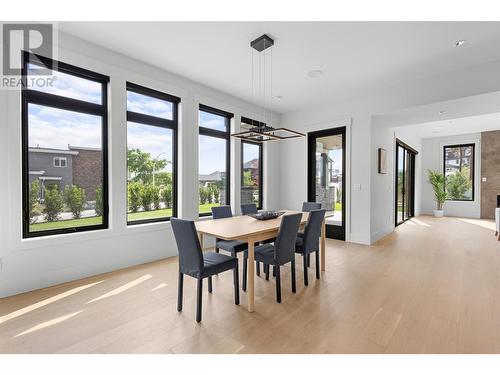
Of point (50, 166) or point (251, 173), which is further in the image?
point (251, 173)

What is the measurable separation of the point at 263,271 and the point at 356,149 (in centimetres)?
311

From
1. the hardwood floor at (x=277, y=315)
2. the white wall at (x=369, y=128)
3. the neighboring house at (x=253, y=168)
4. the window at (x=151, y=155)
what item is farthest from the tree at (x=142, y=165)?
the white wall at (x=369, y=128)

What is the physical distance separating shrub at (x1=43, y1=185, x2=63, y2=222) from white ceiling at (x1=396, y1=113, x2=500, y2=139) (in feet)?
23.4

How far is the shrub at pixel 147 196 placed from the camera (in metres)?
3.72

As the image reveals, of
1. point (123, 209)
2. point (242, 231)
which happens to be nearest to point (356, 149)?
point (242, 231)

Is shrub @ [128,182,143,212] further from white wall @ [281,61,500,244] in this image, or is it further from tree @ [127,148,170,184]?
white wall @ [281,61,500,244]

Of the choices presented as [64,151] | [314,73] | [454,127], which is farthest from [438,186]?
[64,151]

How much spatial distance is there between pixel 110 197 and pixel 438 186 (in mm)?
9648

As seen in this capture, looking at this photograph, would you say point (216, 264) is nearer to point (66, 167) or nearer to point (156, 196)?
point (156, 196)

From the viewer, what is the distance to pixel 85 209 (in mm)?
3146

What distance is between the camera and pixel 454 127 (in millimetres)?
7215

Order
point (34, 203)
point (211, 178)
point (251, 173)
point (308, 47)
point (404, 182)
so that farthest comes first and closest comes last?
point (404, 182), point (251, 173), point (211, 178), point (308, 47), point (34, 203)

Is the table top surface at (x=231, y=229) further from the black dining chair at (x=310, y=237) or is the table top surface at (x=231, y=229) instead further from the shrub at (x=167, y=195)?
the shrub at (x=167, y=195)

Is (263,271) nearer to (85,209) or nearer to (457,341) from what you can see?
(457,341)
